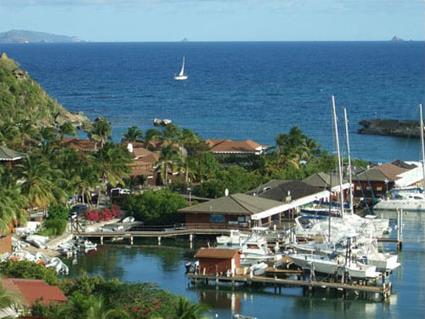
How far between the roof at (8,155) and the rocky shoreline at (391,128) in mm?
56022

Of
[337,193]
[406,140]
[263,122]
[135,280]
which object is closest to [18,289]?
[135,280]

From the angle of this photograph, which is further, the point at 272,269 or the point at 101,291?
the point at 272,269

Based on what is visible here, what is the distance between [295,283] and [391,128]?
252ft

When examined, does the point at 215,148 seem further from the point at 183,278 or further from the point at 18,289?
the point at 18,289

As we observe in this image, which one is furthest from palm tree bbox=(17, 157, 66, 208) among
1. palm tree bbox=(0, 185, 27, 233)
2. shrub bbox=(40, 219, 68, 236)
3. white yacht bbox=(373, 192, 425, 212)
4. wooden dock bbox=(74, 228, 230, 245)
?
white yacht bbox=(373, 192, 425, 212)

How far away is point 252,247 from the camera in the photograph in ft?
178

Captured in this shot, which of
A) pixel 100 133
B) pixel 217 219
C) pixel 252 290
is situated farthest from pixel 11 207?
pixel 100 133

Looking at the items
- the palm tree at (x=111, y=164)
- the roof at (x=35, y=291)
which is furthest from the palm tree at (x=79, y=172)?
the roof at (x=35, y=291)

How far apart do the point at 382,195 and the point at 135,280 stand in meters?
26.8

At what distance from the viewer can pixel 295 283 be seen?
4866cm

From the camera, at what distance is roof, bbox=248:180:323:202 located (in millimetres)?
65188

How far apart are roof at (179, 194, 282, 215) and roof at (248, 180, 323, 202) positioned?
2.25m

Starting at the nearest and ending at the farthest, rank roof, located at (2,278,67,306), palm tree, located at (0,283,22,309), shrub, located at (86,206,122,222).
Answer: palm tree, located at (0,283,22,309) → roof, located at (2,278,67,306) → shrub, located at (86,206,122,222)

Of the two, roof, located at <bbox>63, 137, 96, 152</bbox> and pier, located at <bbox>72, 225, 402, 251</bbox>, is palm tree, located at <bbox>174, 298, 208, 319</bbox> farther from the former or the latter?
roof, located at <bbox>63, 137, 96, 152</bbox>
